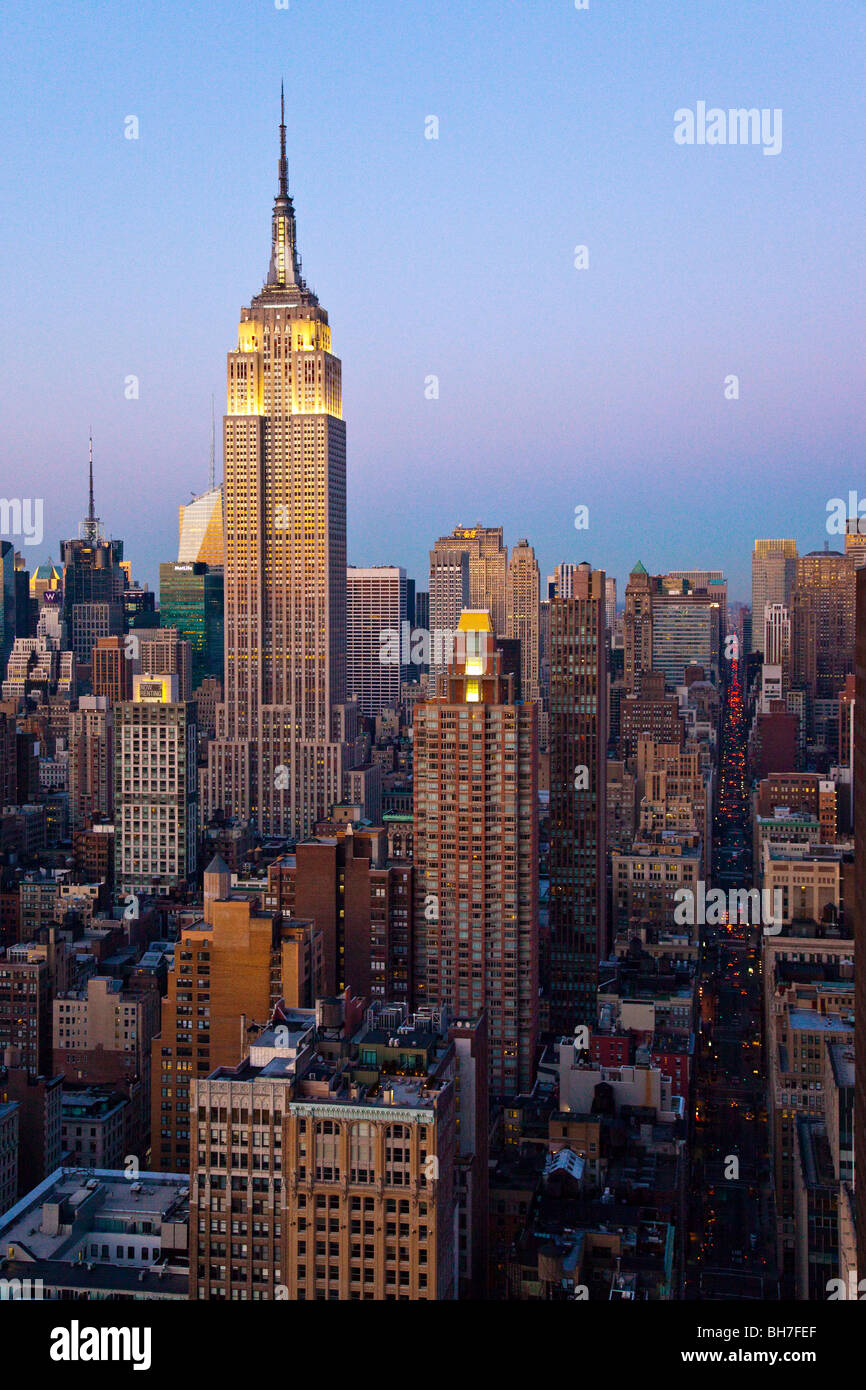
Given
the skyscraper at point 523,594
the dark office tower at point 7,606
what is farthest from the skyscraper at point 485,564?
the dark office tower at point 7,606

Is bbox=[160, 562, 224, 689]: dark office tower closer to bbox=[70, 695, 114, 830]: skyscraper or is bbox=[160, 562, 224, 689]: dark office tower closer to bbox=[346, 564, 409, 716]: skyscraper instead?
bbox=[346, 564, 409, 716]: skyscraper

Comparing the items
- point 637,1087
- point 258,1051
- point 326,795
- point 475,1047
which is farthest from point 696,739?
point 258,1051

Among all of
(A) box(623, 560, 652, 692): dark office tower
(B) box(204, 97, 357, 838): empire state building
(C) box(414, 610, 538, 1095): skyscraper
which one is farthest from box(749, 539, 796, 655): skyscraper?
(C) box(414, 610, 538, 1095): skyscraper

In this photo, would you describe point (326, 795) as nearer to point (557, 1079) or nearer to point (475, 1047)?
point (557, 1079)

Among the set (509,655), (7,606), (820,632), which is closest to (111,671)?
(7,606)

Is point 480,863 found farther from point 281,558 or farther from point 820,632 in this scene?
point 820,632

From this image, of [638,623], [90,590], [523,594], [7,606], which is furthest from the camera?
[90,590]
